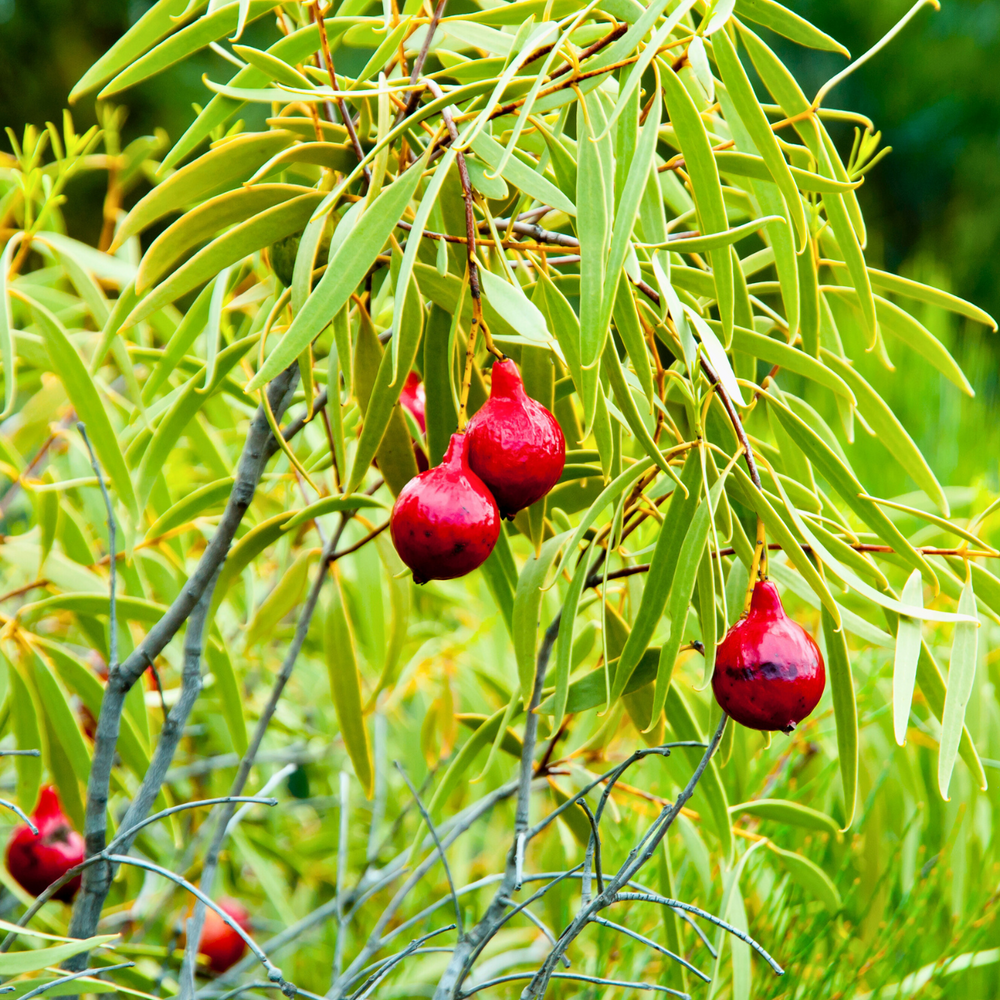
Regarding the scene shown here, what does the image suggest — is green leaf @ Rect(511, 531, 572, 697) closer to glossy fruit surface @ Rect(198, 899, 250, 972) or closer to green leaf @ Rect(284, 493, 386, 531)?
green leaf @ Rect(284, 493, 386, 531)

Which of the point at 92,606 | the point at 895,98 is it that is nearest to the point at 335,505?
the point at 92,606

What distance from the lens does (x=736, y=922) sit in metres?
0.57

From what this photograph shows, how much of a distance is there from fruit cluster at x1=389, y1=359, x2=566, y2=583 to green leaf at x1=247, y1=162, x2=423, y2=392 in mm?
67

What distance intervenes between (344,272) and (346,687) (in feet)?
1.06

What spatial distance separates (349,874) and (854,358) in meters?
0.99

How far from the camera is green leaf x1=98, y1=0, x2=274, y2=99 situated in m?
0.41

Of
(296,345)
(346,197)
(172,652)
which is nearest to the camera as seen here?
(296,345)

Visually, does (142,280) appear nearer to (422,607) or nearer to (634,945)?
(634,945)

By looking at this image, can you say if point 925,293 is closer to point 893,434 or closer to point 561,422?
point 893,434

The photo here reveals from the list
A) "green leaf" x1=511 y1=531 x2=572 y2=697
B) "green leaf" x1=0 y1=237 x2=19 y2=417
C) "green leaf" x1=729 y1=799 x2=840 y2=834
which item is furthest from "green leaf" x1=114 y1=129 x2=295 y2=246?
"green leaf" x1=729 y1=799 x2=840 y2=834

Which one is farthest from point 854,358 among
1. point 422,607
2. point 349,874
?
point 349,874

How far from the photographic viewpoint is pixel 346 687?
601 millimetres

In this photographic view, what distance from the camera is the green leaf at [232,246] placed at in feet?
1.31

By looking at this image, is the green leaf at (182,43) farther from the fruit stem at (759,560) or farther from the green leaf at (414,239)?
the fruit stem at (759,560)
